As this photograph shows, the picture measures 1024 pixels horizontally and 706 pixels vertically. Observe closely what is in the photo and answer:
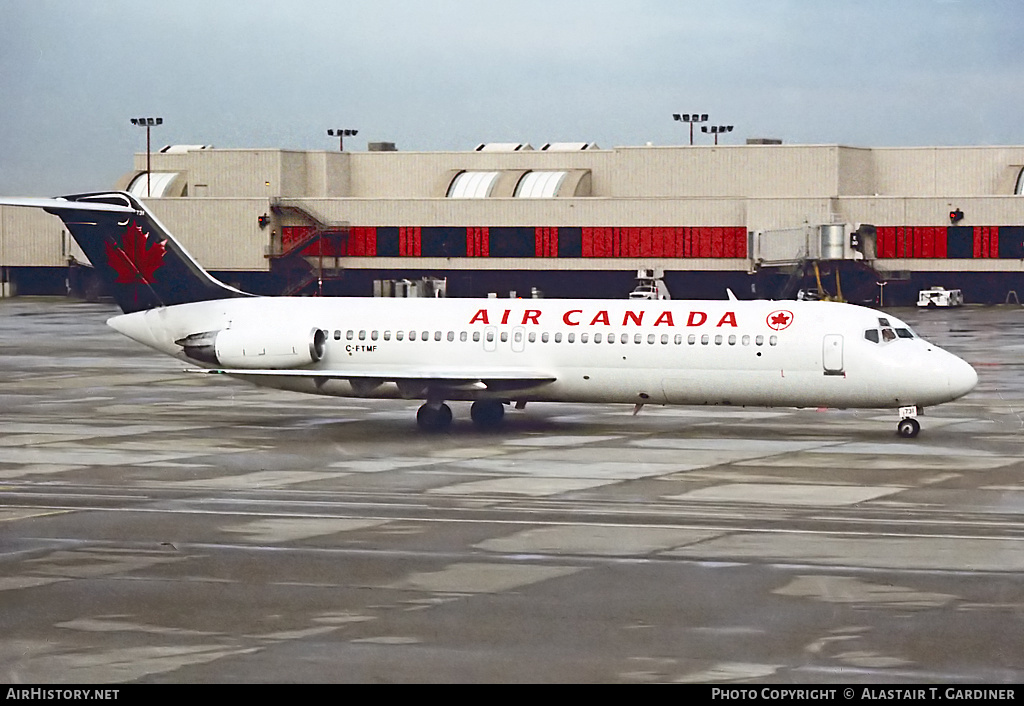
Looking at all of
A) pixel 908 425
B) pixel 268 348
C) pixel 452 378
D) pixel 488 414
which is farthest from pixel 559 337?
pixel 908 425

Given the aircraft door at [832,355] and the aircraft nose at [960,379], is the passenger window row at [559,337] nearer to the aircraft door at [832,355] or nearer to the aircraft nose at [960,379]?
the aircraft door at [832,355]

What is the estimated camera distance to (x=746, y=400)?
1451 inches

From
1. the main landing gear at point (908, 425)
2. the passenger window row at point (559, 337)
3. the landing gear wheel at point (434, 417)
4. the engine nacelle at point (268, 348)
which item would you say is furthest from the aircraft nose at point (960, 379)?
the engine nacelle at point (268, 348)

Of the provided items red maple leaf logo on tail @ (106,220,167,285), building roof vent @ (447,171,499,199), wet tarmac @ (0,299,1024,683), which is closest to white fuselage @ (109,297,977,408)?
wet tarmac @ (0,299,1024,683)

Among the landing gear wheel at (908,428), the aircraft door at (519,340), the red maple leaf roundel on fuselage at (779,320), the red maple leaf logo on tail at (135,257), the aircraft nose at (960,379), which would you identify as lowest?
the landing gear wheel at (908,428)

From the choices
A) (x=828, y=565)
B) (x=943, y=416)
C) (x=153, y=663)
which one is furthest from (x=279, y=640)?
(x=943, y=416)

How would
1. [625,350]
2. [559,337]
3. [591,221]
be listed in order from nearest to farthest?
[625,350], [559,337], [591,221]

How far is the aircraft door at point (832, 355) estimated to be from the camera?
118ft

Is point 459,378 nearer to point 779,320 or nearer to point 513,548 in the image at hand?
point 779,320

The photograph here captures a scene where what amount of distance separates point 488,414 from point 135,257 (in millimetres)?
10429

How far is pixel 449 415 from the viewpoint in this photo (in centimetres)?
3916

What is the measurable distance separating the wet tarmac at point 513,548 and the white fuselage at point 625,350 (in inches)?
48.4

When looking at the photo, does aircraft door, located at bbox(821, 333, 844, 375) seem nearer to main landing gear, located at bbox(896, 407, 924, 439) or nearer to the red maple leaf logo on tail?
main landing gear, located at bbox(896, 407, 924, 439)

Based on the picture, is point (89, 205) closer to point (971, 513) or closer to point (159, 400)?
point (159, 400)
